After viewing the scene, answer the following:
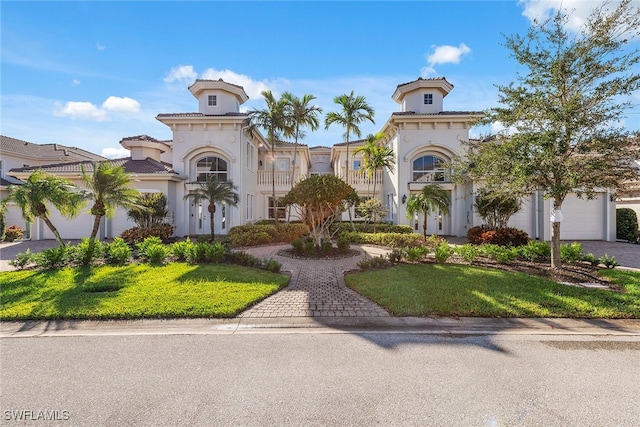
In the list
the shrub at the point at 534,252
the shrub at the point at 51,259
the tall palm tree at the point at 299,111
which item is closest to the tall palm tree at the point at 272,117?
the tall palm tree at the point at 299,111

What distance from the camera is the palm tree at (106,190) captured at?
378 inches

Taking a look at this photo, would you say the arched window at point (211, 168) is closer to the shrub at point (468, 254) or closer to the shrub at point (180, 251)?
the shrub at point (180, 251)

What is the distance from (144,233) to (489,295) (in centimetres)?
1380

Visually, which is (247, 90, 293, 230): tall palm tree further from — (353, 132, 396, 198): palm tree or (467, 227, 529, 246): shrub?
(467, 227, 529, 246): shrub

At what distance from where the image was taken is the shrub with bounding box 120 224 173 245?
13281mm

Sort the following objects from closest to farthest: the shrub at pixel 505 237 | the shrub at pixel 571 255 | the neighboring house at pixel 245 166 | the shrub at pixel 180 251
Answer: the shrub at pixel 571 255, the shrub at pixel 180 251, the shrub at pixel 505 237, the neighboring house at pixel 245 166

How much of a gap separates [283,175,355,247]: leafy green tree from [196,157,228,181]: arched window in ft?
26.1

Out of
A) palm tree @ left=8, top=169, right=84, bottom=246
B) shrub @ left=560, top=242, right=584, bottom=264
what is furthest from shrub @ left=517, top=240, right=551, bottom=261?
palm tree @ left=8, top=169, right=84, bottom=246

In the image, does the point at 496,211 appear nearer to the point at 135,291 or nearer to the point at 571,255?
the point at 571,255

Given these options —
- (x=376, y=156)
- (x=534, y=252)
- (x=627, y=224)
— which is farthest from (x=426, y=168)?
(x=627, y=224)

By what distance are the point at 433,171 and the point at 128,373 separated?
17721 millimetres

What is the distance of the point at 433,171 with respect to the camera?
1797 centimetres

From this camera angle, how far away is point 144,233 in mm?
13547

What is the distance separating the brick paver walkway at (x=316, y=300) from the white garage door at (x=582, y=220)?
1503 centimetres
